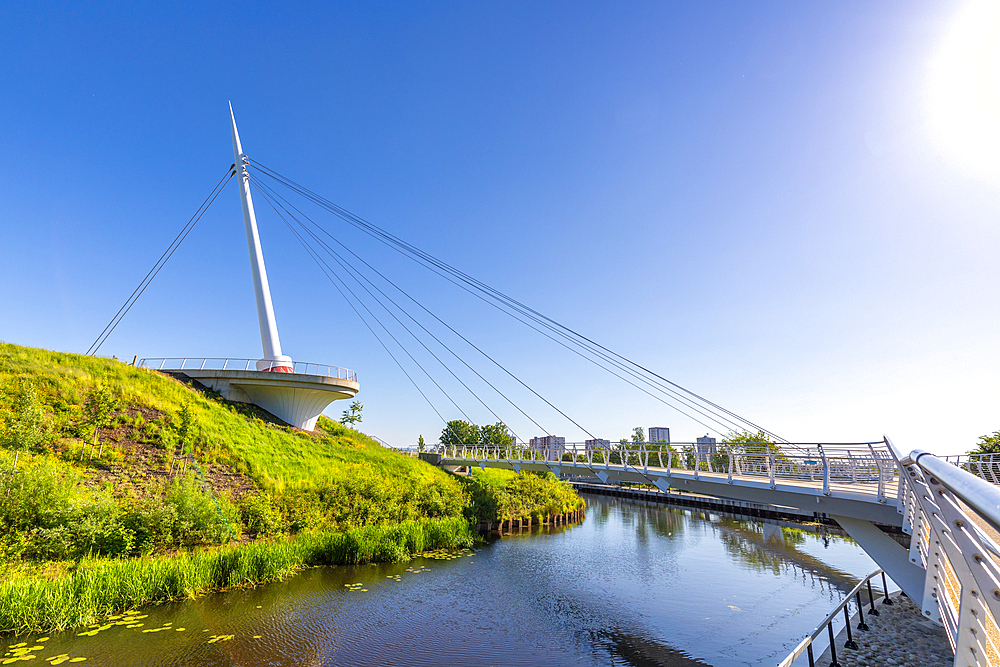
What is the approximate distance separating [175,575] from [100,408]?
13050 mm

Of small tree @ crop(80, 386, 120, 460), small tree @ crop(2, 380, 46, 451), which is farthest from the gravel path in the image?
small tree @ crop(80, 386, 120, 460)

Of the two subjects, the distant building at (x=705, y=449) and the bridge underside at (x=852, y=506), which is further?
the distant building at (x=705, y=449)

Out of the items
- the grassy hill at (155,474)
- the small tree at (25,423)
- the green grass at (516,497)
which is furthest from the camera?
the green grass at (516,497)

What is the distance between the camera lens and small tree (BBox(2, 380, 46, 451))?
56.4 feet

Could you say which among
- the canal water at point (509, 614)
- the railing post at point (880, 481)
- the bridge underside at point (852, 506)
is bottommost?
the canal water at point (509, 614)

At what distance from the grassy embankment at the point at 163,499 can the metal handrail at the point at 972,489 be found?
1815cm

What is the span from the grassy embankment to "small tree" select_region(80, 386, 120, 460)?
13cm

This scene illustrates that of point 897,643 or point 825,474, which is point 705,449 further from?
point 897,643

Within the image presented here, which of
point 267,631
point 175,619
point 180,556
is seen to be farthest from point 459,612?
point 180,556

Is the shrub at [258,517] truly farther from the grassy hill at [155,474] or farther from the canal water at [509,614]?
the canal water at [509,614]

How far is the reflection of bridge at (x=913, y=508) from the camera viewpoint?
2328mm

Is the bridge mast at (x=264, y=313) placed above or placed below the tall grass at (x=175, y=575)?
above

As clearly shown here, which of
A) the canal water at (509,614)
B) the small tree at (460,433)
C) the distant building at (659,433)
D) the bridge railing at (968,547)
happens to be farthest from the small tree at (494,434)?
the bridge railing at (968,547)

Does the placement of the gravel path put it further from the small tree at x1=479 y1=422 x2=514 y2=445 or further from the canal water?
the small tree at x1=479 y1=422 x2=514 y2=445
